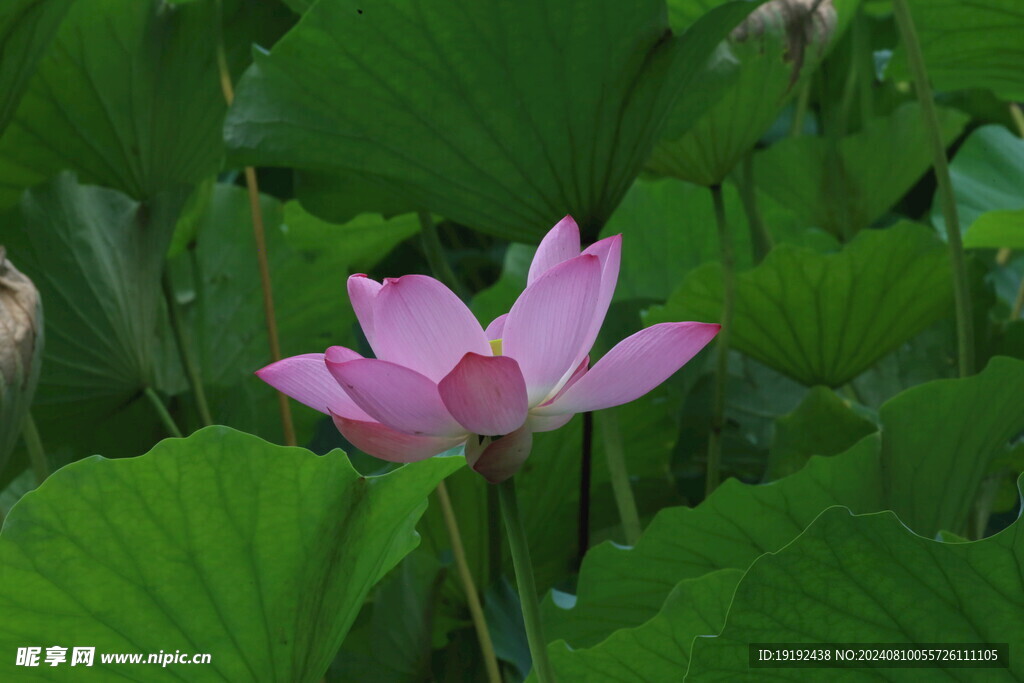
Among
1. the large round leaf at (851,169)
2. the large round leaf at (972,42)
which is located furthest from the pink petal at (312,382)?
the large round leaf at (851,169)

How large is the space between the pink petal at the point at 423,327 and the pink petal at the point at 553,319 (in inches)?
0.5

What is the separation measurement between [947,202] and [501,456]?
0.37 metres

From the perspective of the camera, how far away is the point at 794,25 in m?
0.64

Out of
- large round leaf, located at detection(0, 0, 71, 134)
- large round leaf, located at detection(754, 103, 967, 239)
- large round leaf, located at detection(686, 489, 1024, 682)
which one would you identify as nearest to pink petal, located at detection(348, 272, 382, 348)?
large round leaf, located at detection(686, 489, 1024, 682)

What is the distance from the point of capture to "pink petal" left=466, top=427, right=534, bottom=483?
0.29 metres

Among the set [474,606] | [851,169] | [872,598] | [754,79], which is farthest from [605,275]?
[851,169]

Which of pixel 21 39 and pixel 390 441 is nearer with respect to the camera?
pixel 390 441

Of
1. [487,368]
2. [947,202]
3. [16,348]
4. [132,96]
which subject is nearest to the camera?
[487,368]

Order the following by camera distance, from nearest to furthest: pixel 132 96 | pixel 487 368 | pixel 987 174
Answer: pixel 487 368 → pixel 132 96 → pixel 987 174

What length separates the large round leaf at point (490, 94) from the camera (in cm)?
49

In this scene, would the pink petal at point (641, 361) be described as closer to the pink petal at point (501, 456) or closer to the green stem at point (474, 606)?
the pink petal at point (501, 456)

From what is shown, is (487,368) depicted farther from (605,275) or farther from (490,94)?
(490,94)

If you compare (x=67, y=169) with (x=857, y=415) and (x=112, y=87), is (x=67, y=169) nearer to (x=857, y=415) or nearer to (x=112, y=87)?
(x=112, y=87)

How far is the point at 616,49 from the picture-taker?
0.49 m
